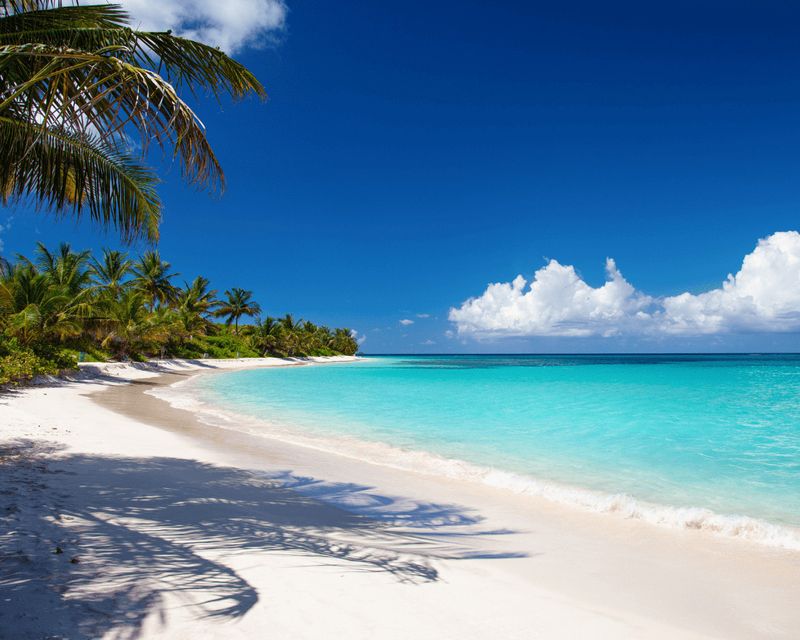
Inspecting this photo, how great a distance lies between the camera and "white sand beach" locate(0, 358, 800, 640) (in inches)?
98.8

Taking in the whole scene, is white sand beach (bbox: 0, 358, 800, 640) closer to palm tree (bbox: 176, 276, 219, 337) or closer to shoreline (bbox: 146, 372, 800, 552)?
shoreline (bbox: 146, 372, 800, 552)

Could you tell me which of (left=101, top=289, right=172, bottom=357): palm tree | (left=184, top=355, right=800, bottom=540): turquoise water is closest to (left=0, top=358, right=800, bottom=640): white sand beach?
(left=184, top=355, right=800, bottom=540): turquoise water

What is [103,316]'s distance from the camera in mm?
27984

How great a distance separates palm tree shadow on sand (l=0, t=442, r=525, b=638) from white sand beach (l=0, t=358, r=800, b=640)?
0.05 ft

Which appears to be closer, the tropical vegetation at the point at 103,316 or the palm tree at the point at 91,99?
the palm tree at the point at 91,99

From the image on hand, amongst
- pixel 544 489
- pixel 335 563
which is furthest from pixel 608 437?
pixel 335 563

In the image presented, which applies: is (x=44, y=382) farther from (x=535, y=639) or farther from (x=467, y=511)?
(x=535, y=639)

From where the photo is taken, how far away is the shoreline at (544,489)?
5.20m

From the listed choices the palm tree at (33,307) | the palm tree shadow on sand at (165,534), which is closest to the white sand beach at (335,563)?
the palm tree shadow on sand at (165,534)

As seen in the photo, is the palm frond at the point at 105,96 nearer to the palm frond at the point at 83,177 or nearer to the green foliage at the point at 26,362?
the palm frond at the point at 83,177

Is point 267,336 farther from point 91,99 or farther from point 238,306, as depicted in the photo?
A: point 91,99

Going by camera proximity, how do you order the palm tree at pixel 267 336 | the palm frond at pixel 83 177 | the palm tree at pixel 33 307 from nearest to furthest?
1. the palm frond at pixel 83 177
2. the palm tree at pixel 33 307
3. the palm tree at pixel 267 336

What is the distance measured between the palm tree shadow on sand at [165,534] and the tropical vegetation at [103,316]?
18.5 ft

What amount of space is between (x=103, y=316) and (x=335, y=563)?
30637 millimetres
